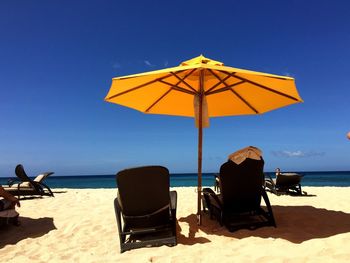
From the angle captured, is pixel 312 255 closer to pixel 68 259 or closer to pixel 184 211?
pixel 68 259

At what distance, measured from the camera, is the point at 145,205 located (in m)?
3.87

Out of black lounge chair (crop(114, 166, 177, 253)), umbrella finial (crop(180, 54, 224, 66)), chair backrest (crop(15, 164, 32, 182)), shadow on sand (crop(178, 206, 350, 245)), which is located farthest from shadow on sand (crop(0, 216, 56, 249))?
chair backrest (crop(15, 164, 32, 182))

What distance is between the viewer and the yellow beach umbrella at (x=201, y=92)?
14.6 feet

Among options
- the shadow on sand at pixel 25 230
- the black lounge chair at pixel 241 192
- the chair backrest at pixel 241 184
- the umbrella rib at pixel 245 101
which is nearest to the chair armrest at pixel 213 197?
the black lounge chair at pixel 241 192

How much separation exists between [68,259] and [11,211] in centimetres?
192

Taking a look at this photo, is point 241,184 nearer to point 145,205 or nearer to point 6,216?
point 145,205

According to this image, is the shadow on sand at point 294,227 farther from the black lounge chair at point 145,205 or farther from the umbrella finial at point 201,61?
the umbrella finial at point 201,61

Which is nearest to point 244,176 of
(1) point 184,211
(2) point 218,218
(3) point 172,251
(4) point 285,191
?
(2) point 218,218

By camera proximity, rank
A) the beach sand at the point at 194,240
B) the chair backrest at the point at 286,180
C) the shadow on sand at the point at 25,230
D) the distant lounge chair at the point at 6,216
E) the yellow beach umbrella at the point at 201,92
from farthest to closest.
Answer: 1. the chair backrest at the point at 286,180
2. the distant lounge chair at the point at 6,216
3. the yellow beach umbrella at the point at 201,92
4. the shadow on sand at the point at 25,230
5. the beach sand at the point at 194,240

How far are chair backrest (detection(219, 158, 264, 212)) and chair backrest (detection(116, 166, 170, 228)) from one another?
969 millimetres

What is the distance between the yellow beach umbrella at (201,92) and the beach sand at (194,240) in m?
0.97

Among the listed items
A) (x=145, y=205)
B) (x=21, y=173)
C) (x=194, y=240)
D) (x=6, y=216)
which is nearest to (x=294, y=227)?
(x=194, y=240)

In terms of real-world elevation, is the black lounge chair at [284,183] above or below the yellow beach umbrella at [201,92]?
below

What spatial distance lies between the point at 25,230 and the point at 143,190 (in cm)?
247
